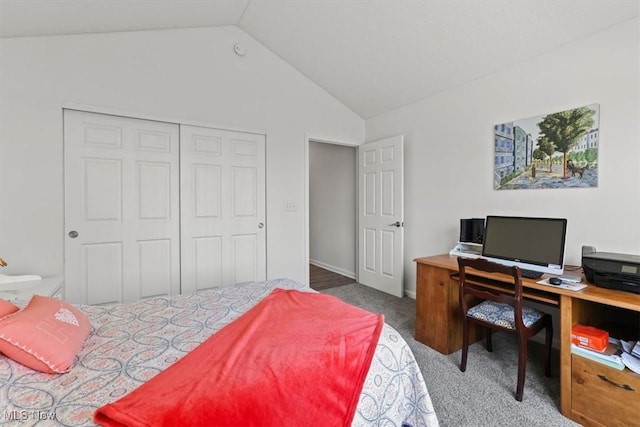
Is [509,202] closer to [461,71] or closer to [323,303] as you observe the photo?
Result: [461,71]

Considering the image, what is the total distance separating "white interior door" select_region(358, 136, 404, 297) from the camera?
349 centimetres

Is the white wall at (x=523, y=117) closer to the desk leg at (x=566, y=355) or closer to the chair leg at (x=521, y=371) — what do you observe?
the desk leg at (x=566, y=355)

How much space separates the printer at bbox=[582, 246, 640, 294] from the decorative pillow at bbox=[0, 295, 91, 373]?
→ 254 centimetres

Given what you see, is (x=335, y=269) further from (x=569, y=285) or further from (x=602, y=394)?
(x=602, y=394)

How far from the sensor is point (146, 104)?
2.71 meters

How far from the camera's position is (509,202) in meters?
2.58

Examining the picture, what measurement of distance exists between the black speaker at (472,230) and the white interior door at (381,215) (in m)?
0.83

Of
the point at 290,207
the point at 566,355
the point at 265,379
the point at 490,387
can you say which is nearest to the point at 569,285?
the point at 566,355

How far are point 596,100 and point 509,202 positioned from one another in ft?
3.03

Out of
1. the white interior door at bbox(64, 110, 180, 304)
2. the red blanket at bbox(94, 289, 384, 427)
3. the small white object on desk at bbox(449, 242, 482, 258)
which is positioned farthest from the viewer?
the small white object on desk at bbox(449, 242, 482, 258)

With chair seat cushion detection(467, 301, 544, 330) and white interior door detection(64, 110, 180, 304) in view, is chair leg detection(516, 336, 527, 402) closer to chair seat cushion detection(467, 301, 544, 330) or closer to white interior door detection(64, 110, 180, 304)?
chair seat cushion detection(467, 301, 544, 330)

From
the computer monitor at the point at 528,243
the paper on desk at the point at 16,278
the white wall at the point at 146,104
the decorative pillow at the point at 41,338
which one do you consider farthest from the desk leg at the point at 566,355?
the paper on desk at the point at 16,278

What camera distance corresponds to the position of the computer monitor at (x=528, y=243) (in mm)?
1938

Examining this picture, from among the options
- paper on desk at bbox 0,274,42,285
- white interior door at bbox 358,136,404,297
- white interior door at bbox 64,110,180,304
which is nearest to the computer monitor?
white interior door at bbox 358,136,404,297
